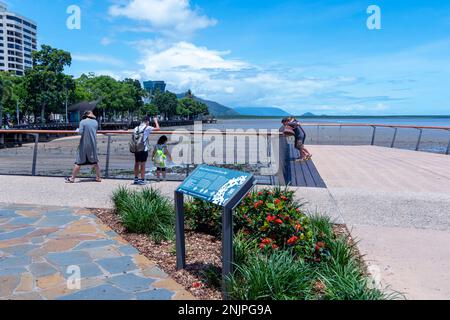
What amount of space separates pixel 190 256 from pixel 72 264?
123 cm

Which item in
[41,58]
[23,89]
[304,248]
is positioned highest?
[41,58]

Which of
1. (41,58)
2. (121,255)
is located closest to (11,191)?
(121,255)

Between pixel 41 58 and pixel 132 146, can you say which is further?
pixel 41 58

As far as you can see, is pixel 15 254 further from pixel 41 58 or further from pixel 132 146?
pixel 41 58

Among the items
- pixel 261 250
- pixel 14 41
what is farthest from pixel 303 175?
pixel 14 41

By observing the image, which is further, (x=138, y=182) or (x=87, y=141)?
(x=138, y=182)

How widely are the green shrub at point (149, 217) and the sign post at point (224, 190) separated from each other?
127cm

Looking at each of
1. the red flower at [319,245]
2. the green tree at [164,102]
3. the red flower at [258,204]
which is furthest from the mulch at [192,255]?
the green tree at [164,102]

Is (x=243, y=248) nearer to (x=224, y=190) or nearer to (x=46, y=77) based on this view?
(x=224, y=190)

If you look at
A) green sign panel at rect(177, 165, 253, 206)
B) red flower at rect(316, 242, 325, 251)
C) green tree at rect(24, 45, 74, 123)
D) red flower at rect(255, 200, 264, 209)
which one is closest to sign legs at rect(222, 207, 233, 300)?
green sign panel at rect(177, 165, 253, 206)

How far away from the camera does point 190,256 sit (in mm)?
4348

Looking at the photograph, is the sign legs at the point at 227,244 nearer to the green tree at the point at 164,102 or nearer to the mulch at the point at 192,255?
the mulch at the point at 192,255

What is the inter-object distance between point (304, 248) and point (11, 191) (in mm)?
6461

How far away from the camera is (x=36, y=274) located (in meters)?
3.81
